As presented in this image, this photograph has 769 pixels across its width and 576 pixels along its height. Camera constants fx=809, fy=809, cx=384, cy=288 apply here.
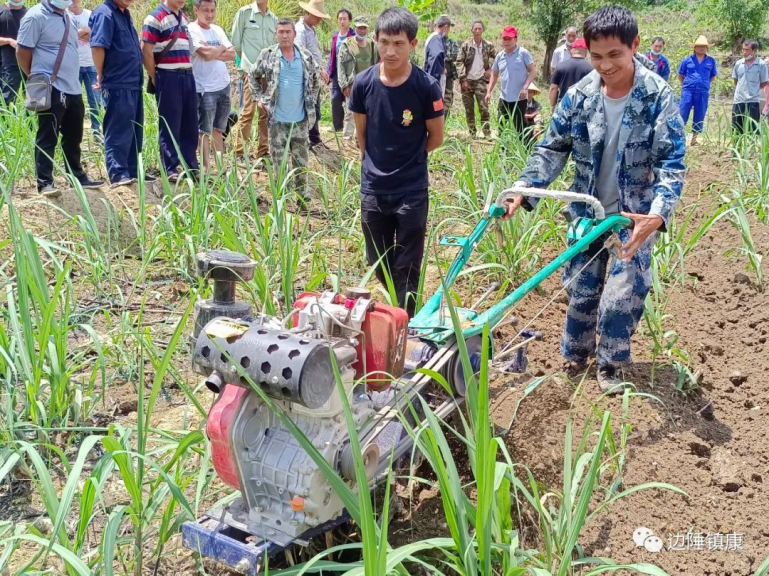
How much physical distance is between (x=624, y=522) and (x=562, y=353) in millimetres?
1294

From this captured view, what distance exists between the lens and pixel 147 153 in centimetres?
639

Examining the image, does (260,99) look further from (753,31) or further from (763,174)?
(753,31)

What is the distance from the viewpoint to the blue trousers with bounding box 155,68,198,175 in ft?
19.9

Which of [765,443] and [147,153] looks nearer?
[765,443]

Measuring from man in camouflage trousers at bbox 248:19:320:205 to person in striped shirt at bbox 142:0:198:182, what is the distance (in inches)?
29.7

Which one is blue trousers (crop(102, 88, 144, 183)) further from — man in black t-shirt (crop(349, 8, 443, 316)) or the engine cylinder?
the engine cylinder

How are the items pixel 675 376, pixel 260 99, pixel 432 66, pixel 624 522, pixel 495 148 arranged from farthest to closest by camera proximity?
pixel 432 66, pixel 260 99, pixel 495 148, pixel 675 376, pixel 624 522

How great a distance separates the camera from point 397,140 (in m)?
4.09

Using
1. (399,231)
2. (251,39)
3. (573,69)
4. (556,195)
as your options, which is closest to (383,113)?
(399,231)

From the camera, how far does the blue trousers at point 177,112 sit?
606 centimetres

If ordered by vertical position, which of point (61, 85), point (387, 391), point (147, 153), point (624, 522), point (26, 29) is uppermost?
point (26, 29)

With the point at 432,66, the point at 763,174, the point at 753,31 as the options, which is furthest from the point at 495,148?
the point at 753,31

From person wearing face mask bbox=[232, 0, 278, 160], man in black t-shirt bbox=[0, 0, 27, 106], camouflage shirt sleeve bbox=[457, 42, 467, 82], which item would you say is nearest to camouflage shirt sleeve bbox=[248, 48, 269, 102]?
person wearing face mask bbox=[232, 0, 278, 160]

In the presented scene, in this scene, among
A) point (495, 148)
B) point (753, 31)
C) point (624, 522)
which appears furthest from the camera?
point (753, 31)
